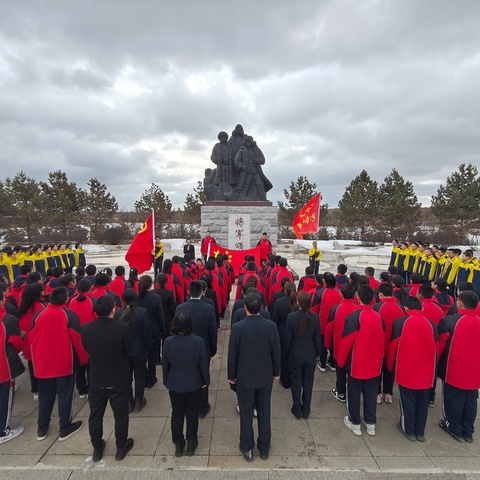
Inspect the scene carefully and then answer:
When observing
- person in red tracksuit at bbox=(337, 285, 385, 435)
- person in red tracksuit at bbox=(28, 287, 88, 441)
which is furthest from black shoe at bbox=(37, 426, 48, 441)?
person in red tracksuit at bbox=(337, 285, 385, 435)

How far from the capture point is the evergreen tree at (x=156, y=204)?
28797 millimetres

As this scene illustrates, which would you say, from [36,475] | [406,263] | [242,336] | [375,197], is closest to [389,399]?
[242,336]

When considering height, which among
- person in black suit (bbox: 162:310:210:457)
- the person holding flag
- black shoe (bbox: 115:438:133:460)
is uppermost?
the person holding flag

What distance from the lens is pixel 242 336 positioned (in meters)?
2.97

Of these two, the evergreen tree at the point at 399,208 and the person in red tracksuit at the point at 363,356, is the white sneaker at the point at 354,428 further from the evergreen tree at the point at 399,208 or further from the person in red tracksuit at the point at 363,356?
the evergreen tree at the point at 399,208

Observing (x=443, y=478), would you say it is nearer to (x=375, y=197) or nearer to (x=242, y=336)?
(x=242, y=336)

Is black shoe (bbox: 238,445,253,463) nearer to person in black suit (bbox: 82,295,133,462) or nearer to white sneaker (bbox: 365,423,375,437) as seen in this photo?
person in black suit (bbox: 82,295,133,462)

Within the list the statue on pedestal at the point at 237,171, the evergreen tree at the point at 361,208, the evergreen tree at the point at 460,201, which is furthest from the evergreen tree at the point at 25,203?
the evergreen tree at the point at 460,201

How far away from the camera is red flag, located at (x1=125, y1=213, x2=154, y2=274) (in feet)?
21.3

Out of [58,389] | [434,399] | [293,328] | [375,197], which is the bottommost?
[434,399]

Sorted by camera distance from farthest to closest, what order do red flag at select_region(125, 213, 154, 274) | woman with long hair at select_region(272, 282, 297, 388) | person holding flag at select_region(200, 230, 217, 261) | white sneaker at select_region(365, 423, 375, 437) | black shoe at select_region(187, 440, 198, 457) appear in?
1. person holding flag at select_region(200, 230, 217, 261)
2. red flag at select_region(125, 213, 154, 274)
3. woman with long hair at select_region(272, 282, 297, 388)
4. white sneaker at select_region(365, 423, 375, 437)
5. black shoe at select_region(187, 440, 198, 457)

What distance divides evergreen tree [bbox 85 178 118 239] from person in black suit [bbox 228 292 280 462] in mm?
26710

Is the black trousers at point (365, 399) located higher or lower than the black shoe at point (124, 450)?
higher

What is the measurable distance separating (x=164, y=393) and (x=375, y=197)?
27.3 metres
